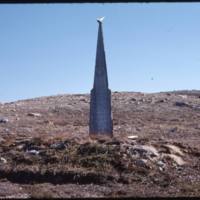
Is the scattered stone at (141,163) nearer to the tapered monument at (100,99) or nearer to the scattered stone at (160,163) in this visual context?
the scattered stone at (160,163)

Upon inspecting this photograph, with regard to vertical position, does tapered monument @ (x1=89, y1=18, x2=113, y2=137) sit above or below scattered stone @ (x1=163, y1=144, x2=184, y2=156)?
above

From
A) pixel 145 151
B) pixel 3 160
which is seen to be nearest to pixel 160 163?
pixel 145 151

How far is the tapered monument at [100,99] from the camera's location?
1664 centimetres

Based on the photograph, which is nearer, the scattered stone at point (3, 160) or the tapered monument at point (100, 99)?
the scattered stone at point (3, 160)

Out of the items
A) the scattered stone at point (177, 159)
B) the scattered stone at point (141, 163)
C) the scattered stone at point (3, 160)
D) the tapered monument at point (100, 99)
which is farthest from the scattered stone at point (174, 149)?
the scattered stone at point (3, 160)

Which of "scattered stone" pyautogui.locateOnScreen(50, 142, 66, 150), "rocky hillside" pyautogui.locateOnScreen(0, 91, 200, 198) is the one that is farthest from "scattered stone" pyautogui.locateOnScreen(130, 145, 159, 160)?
"scattered stone" pyautogui.locateOnScreen(50, 142, 66, 150)

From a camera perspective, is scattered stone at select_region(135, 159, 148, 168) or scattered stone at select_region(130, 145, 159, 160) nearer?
scattered stone at select_region(135, 159, 148, 168)

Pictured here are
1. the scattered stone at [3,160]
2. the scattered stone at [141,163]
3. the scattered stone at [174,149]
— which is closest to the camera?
the scattered stone at [141,163]

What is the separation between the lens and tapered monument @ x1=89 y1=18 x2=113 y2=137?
16.6 m

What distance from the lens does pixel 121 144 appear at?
525 inches

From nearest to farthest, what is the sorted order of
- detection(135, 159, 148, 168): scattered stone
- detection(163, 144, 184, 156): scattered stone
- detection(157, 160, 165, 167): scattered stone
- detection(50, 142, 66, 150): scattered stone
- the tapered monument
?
detection(135, 159, 148, 168): scattered stone → detection(157, 160, 165, 167): scattered stone → detection(163, 144, 184, 156): scattered stone → detection(50, 142, 66, 150): scattered stone → the tapered monument

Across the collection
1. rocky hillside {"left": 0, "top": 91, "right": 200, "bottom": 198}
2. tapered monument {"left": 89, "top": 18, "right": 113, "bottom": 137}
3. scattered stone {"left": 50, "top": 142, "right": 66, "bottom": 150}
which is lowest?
rocky hillside {"left": 0, "top": 91, "right": 200, "bottom": 198}

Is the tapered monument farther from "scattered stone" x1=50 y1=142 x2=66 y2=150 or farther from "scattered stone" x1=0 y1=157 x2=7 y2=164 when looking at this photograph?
"scattered stone" x1=0 y1=157 x2=7 y2=164

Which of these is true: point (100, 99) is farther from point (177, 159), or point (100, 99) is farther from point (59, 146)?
point (177, 159)
